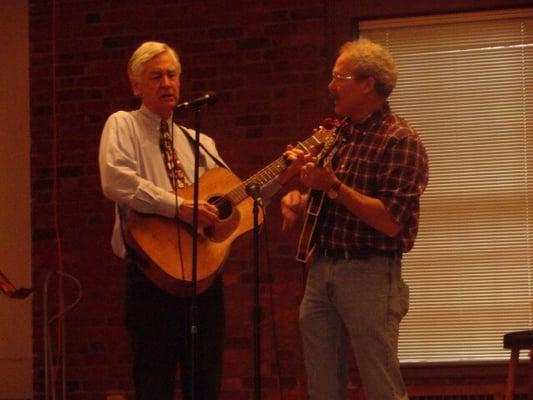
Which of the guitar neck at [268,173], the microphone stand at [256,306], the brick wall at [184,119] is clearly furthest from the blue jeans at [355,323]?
the brick wall at [184,119]

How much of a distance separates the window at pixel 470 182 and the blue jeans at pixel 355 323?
1.66m

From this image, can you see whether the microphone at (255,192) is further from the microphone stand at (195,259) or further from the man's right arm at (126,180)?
the man's right arm at (126,180)

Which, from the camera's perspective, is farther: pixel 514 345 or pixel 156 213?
pixel 514 345

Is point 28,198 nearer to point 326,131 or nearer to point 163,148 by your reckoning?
point 163,148

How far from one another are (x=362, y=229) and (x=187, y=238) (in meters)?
0.76

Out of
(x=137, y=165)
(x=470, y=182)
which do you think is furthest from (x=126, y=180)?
(x=470, y=182)

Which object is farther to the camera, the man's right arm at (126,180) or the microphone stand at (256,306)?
the man's right arm at (126,180)

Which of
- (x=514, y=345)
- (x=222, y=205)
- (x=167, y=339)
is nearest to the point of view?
(x=167, y=339)

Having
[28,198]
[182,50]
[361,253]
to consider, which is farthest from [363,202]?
[28,198]

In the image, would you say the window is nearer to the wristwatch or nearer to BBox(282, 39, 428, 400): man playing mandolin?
BBox(282, 39, 428, 400): man playing mandolin

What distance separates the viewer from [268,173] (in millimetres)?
4020

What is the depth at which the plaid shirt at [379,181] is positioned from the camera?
3.64 meters

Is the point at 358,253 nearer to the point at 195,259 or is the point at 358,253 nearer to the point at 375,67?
the point at 195,259

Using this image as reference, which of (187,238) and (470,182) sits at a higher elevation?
(470,182)
